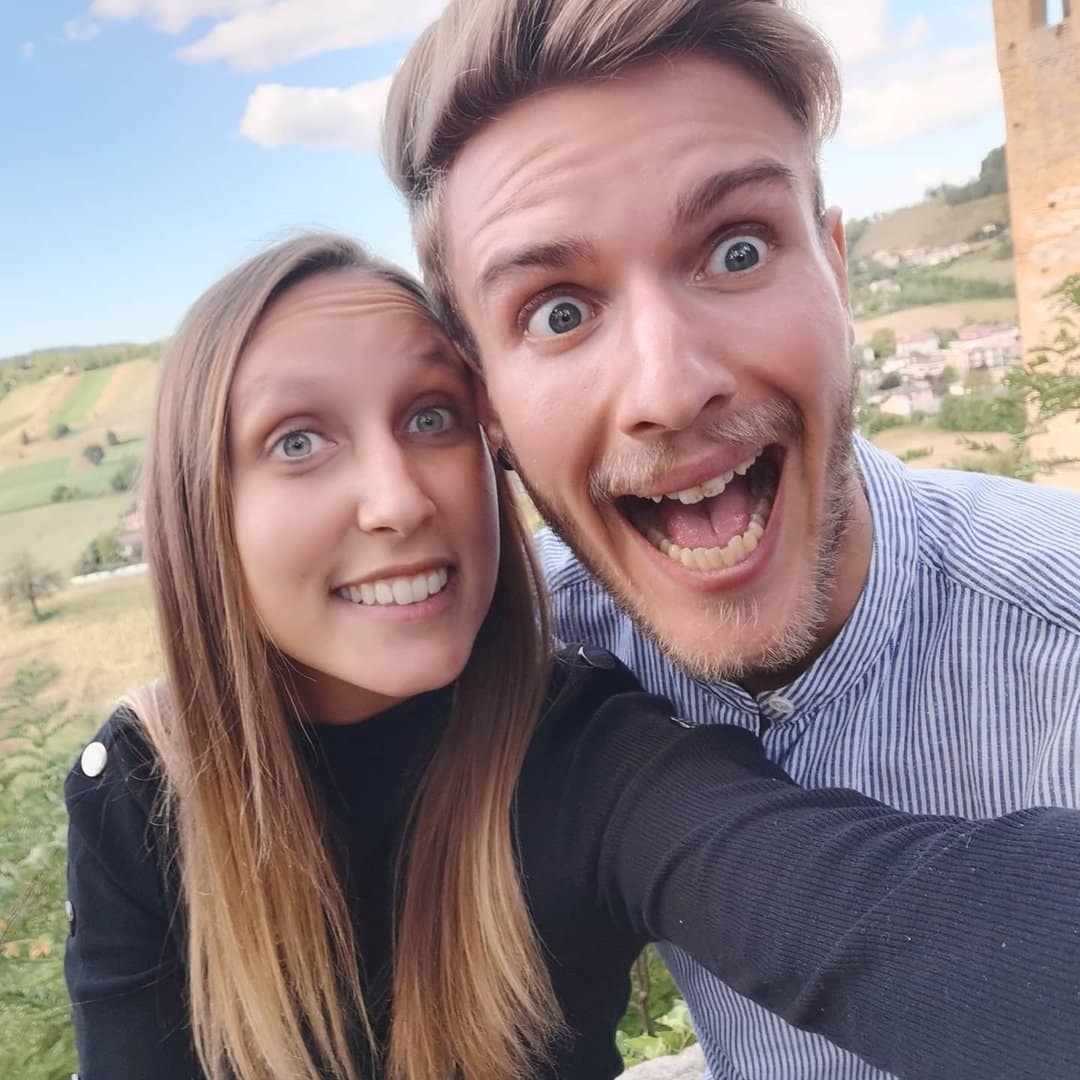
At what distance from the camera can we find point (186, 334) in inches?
51.9

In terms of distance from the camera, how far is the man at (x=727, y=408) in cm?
110

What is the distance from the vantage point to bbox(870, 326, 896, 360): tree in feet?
13.6

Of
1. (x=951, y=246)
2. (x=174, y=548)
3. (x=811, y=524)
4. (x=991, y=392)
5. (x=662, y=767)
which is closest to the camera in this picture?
(x=662, y=767)

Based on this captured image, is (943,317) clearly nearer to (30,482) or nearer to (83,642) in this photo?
(83,642)

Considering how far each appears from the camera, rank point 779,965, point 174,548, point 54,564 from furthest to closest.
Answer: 1. point 54,564
2. point 174,548
3. point 779,965

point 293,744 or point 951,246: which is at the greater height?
point 951,246

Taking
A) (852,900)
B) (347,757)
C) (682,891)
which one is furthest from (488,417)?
(852,900)

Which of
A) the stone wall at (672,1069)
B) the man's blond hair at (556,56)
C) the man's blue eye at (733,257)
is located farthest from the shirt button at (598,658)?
the stone wall at (672,1069)

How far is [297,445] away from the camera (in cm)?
123

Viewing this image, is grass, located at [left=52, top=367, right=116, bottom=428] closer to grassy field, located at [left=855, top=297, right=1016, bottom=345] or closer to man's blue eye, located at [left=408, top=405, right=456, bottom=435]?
man's blue eye, located at [left=408, top=405, right=456, bottom=435]

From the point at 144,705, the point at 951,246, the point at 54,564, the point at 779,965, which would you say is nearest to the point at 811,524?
the point at 779,965

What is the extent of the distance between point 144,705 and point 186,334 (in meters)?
0.59

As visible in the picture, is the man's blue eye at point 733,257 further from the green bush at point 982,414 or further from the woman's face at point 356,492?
the green bush at point 982,414

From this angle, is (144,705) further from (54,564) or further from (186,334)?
(54,564)
